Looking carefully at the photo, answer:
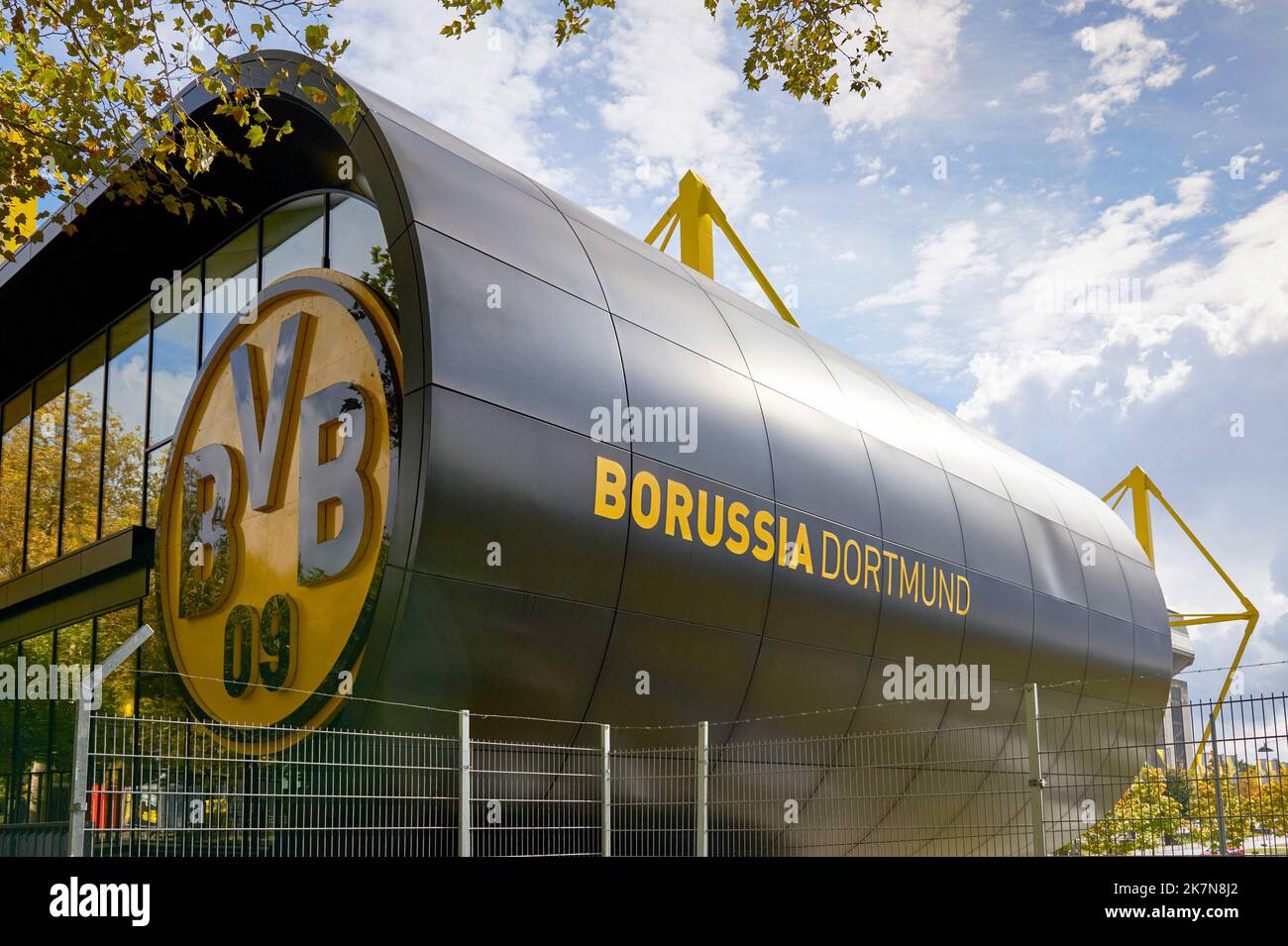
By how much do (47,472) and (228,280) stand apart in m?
6.59

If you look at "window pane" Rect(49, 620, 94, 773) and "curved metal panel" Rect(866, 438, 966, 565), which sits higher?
"curved metal panel" Rect(866, 438, 966, 565)

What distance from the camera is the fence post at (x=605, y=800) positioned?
10078mm

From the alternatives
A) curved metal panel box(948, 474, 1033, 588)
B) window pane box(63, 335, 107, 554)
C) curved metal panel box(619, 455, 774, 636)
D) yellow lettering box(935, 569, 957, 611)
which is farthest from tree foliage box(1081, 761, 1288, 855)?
window pane box(63, 335, 107, 554)

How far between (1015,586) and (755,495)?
6727mm

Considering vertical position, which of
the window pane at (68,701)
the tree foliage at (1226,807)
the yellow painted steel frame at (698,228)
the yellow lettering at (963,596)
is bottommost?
the tree foliage at (1226,807)

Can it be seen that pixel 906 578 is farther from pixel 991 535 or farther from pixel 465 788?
pixel 465 788

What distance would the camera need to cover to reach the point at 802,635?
12406 mm

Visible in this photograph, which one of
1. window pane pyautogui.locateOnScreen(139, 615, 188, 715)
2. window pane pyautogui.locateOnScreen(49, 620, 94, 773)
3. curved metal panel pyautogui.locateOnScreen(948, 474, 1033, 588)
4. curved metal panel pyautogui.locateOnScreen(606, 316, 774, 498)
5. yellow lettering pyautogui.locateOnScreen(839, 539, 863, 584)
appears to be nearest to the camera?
curved metal panel pyautogui.locateOnScreen(606, 316, 774, 498)

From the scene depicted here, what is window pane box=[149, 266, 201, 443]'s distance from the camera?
16.8 metres

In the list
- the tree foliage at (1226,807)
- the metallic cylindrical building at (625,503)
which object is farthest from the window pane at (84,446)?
the tree foliage at (1226,807)

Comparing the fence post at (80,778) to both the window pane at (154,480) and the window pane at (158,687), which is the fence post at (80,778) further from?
the window pane at (154,480)

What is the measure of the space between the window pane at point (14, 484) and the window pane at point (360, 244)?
1095 cm

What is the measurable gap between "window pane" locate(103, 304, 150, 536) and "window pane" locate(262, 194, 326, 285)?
406 centimetres

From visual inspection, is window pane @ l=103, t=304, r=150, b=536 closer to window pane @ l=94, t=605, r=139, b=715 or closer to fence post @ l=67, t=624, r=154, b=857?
window pane @ l=94, t=605, r=139, b=715
